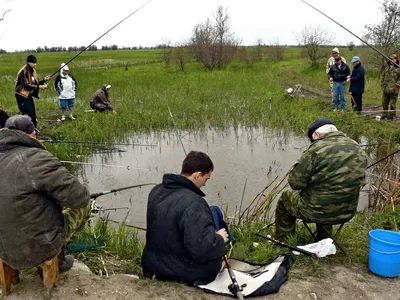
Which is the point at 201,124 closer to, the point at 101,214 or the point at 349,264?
the point at 101,214

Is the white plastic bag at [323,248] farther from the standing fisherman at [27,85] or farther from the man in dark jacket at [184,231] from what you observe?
the standing fisherman at [27,85]

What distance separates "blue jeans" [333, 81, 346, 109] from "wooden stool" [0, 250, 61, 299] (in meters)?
8.96

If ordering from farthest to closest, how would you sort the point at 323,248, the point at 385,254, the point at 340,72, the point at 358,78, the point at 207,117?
1. the point at 207,117
2. the point at 340,72
3. the point at 358,78
4. the point at 323,248
5. the point at 385,254

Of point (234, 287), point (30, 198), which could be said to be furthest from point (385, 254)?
point (30, 198)

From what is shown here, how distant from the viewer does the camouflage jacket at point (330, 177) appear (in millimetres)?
3074

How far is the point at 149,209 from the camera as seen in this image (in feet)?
8.79

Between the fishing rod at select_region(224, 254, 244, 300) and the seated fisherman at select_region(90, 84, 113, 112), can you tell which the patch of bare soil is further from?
the seated fisherman at select_region(90, 84, 113, 112)

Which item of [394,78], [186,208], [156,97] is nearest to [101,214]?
[186,208]

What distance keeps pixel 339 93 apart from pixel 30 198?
9193mm

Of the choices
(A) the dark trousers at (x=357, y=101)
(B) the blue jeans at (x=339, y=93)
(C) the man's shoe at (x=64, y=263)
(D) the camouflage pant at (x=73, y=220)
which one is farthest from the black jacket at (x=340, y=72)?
(C) the man's shoe at (x=64, y=263)

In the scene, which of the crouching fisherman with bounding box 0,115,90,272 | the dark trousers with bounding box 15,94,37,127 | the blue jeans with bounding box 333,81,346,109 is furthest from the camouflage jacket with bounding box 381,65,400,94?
the crouching fisherman with bounding box 0,115,90,272

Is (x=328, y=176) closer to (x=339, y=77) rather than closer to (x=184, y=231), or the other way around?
(x=184, y=231)

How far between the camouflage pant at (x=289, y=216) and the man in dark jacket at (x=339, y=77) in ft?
22.8

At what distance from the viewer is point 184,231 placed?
245cm
